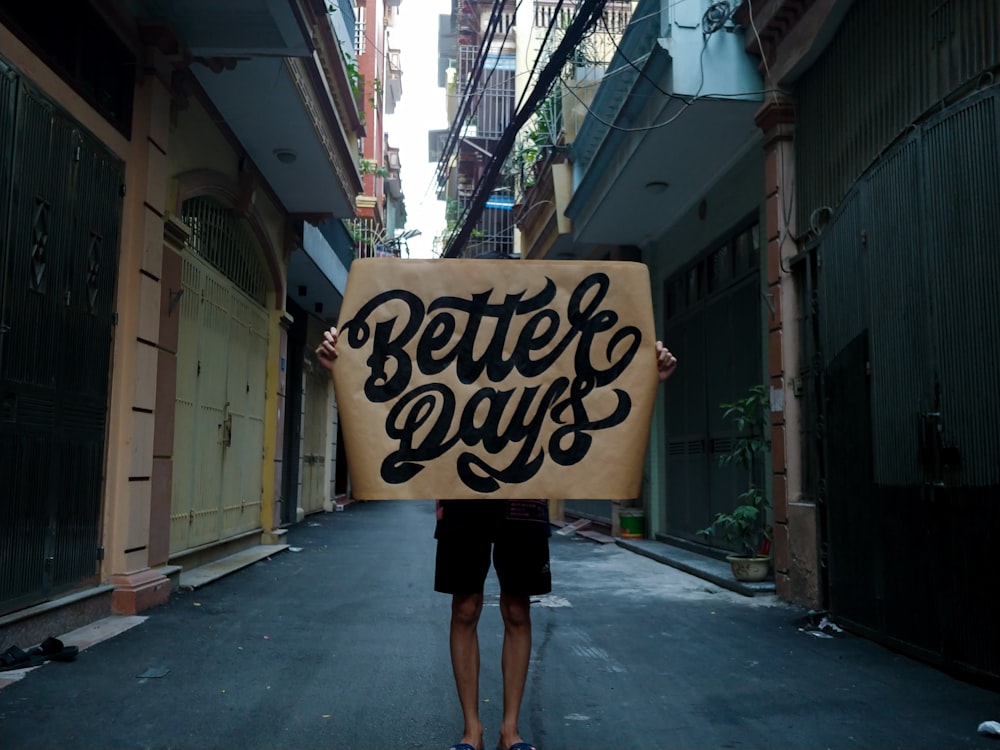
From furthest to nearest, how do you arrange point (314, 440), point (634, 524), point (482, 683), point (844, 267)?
point (314, 440) → point (634, 524) → point (844, 267) → point (482, 683)

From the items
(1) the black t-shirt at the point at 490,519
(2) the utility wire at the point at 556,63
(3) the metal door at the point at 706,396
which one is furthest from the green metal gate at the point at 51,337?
(3) the metal door at the point at 706,396

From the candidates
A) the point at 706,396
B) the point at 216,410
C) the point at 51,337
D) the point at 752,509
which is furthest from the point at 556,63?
the point at 51,337

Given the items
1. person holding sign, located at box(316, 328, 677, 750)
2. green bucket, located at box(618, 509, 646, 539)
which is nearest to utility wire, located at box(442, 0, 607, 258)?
green bucket, located at box(618, 509, 646, 539)

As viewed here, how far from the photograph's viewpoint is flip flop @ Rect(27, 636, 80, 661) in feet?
15.3

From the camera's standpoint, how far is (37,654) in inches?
183

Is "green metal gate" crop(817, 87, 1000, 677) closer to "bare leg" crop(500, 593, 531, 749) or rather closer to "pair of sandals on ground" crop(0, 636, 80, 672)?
"bare leg" crop(500, 593, 531, 749)

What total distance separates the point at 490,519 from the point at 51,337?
130 inches

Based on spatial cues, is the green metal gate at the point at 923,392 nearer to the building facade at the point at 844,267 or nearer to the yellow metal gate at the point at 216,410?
the building facade at the point at 844,267

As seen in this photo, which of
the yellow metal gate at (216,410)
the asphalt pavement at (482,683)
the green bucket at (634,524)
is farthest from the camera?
the green bucket at (634,524)

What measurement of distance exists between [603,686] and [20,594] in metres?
3.17

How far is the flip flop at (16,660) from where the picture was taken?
442 centimetres

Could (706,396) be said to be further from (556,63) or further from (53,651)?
(53,651)

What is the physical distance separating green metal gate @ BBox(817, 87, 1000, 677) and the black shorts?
240 centimetres

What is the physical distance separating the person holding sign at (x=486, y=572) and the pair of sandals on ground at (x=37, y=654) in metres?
2.58
